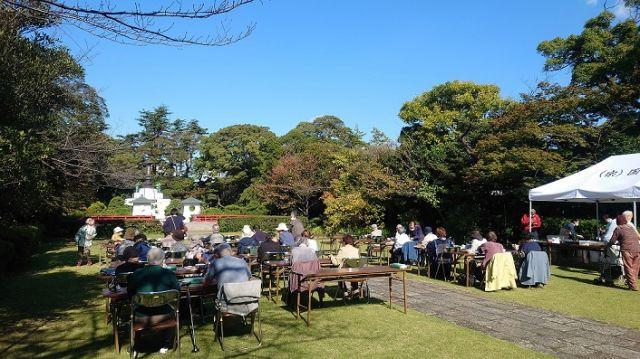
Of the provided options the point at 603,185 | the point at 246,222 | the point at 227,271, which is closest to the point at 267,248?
the point at 227,271

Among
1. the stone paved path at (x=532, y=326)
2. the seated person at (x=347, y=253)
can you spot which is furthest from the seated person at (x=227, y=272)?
the stone paved path at (x=532, y=326)

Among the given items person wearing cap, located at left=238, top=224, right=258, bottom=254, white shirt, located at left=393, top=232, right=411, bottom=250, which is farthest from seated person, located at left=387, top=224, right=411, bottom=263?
person wearing cap, located at left=238, top=224, right=258, bottom=254

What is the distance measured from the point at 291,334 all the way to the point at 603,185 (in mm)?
9424

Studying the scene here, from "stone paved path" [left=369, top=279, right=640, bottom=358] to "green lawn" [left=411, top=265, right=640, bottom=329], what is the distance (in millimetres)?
406

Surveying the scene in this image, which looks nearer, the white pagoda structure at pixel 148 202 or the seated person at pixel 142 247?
the seated person at pixel 142 247

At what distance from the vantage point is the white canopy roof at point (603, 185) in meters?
10.5

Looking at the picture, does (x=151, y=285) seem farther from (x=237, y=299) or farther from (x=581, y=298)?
(x=581, y=298)

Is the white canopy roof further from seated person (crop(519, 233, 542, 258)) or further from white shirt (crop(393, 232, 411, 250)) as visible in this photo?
white shirt (crop(393, 232, 411, 250))

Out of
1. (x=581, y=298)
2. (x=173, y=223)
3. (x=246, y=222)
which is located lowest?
(x=581, y=298)

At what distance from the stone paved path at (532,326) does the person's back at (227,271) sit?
10.1 ft

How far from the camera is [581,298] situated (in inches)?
319

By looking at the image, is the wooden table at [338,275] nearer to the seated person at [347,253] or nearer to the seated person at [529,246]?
the seated person at [347,253]

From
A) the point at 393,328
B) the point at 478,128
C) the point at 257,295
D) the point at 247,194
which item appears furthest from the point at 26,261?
the point at 247,194

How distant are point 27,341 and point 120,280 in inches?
49.0
